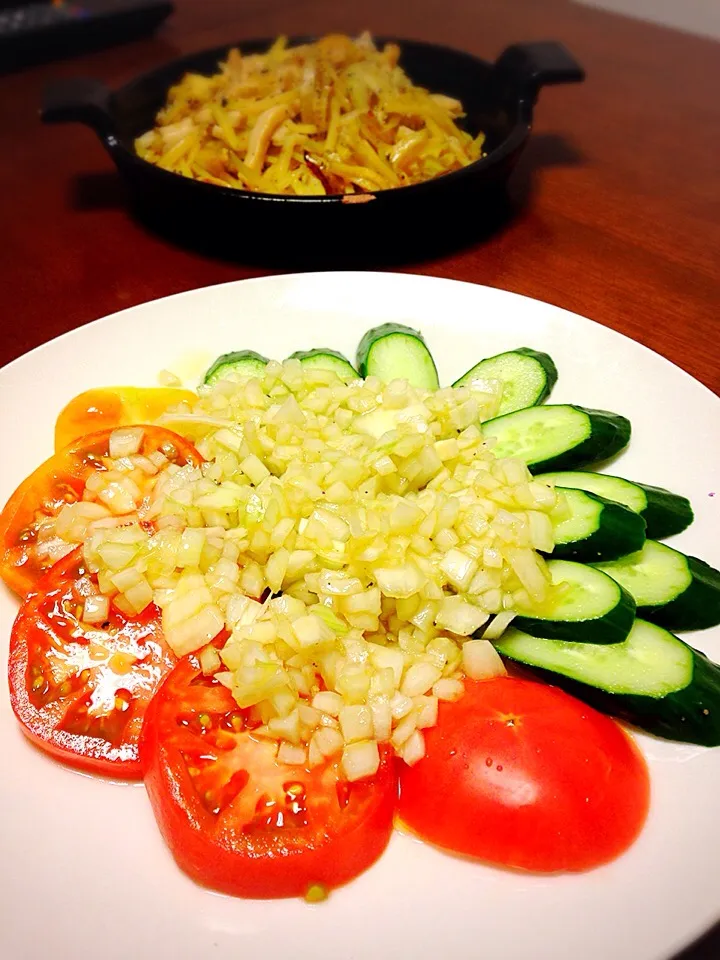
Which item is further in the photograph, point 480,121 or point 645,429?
point 480,121

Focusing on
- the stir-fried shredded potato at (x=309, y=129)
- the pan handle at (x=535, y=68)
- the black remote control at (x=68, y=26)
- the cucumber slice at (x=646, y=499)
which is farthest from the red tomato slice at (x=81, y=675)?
the black remote control at (x=68, y=26)

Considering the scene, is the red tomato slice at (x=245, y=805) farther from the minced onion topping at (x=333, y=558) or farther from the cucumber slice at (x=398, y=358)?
the cucumber slice at (x=398, y=358)

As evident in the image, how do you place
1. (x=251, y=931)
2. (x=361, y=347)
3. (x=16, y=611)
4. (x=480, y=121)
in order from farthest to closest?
(x=480, y=121) → (x=361, y=347) → (x=16, y=611) → (x=251, y=931)

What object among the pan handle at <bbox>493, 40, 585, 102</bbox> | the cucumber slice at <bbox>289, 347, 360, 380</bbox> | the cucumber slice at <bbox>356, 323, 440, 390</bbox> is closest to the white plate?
the cucumber slice at <bbox>356, 323, 440, 390</bbox>

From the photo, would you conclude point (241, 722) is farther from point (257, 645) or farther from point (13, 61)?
point (13, 61)

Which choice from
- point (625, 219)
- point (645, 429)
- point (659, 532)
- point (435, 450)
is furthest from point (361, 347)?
point (625, 219)
